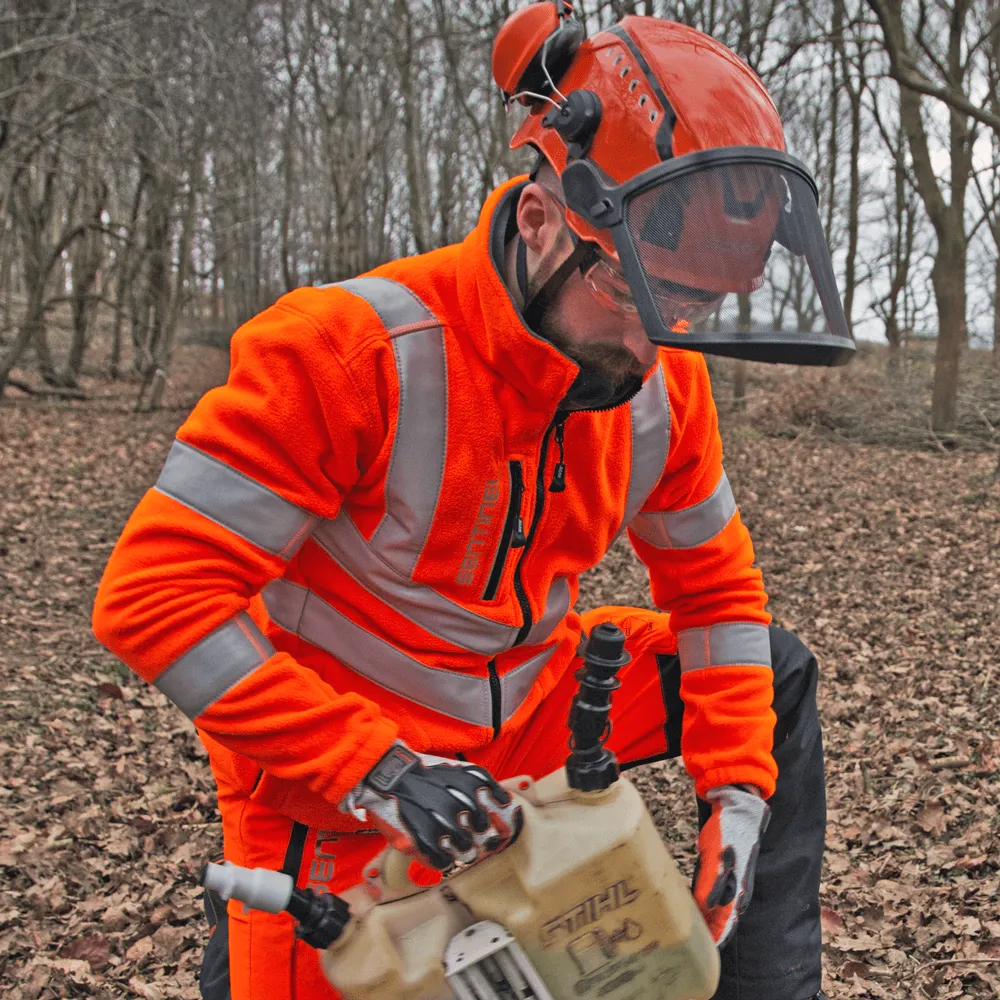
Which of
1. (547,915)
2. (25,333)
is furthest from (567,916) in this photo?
(25,333)

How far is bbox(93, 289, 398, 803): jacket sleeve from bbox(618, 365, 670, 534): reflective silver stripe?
73 centimetres

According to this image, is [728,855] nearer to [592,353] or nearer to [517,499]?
[517,499]

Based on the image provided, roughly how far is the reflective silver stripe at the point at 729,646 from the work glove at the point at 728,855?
0.29 meters

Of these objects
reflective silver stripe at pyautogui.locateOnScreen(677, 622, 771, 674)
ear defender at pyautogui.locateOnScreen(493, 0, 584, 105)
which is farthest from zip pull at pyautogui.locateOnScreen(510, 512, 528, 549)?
ear defender at pyautogui.locateOnScreen(493, 0, 584, 105)

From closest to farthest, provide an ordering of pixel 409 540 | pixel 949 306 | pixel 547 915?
pixel 547 915, pixel 409 540, pixel 949 306

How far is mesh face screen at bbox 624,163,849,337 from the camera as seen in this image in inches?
68.6

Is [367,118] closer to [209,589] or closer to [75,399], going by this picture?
[75,399]

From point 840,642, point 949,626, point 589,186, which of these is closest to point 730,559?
point 589,186

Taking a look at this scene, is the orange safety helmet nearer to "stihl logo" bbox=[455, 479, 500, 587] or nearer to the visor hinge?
the visor hinge

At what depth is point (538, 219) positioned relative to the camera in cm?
199

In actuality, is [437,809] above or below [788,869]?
above

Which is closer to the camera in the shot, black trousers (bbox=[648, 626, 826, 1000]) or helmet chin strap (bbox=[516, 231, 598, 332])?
helmet chin strap (bbox=[516, 231, 598, 332])

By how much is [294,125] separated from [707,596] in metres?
25.0

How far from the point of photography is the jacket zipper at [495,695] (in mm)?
2291
